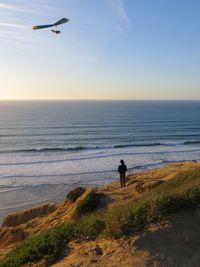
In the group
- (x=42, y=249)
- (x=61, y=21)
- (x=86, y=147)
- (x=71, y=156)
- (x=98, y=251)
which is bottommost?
→ (x=71, y=156)

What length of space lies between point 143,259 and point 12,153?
42584 mm

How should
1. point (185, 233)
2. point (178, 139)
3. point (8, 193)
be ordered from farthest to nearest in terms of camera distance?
point (178, 139) < point (8, 193) < point (185, 233)

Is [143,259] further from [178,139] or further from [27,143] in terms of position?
[178,139]

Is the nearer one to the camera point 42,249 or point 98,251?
point 98,251

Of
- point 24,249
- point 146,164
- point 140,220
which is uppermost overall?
point 140,220

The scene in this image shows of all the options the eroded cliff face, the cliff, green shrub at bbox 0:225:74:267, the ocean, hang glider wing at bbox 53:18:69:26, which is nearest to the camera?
the cliff

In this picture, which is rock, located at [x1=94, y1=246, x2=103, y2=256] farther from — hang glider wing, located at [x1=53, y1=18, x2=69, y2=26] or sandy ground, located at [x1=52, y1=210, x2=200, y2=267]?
hang glider wing, located at [x1=53, y1=18, x2=69, y2=26]

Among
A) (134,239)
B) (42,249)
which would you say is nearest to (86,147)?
(42,249)

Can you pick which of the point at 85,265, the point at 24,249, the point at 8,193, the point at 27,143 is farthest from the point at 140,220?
the point at 27,143

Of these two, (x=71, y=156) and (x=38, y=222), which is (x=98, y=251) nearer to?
(x=38, y=222)

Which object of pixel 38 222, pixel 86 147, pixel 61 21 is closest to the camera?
pixel 61 21

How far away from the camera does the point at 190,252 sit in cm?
855

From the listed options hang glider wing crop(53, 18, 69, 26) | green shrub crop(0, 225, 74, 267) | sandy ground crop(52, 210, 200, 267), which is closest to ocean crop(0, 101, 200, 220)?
hang glider wing crop(53, 18, 69, 26)

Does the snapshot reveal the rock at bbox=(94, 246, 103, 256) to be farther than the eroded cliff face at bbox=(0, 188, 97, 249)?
No
